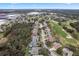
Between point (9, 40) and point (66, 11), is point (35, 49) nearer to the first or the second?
point (9, 40)

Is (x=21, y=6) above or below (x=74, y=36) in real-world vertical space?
above

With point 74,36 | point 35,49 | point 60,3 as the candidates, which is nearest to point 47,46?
point 35,49

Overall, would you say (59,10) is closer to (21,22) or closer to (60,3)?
(60,3)

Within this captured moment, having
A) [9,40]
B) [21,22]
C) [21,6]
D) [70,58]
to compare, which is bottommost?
[70,58]

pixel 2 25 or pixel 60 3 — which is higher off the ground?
pixel 60 3

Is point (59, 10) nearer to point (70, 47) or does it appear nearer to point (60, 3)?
point (60, 3)

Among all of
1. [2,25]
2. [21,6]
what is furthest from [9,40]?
[21,6]

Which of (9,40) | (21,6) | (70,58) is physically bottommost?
(70,58)
